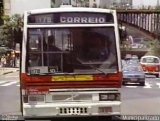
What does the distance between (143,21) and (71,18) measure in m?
129

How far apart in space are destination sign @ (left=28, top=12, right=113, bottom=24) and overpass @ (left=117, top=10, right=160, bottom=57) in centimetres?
12321

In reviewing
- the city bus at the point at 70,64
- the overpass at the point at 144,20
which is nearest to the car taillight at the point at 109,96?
the city bus at the point at 70,64

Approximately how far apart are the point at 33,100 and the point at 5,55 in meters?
58.9

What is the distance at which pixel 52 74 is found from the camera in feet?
41.3

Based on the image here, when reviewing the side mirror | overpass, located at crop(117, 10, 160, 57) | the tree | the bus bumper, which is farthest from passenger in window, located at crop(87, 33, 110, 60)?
overpass, located at crop(117, 10, 160, 57)

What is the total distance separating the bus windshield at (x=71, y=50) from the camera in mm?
12641

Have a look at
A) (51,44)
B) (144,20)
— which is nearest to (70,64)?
(51,44)

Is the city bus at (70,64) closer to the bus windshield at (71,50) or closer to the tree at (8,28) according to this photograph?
the bus windshield at (71,50)

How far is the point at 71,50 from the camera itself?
12727 millimetres

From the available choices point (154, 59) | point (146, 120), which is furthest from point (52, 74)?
point (154, 59)

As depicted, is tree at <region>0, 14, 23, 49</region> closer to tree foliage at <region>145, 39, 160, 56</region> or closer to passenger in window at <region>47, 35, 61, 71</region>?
tree foliage at <region>145, 39, 160, 56</region>

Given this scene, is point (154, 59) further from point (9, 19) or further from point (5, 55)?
point (9, 19)

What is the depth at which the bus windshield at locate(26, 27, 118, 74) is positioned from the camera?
1264 cm

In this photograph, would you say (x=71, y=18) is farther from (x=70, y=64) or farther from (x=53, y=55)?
(x=70, y=64)
